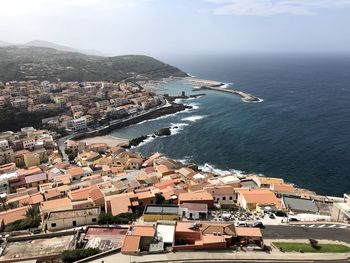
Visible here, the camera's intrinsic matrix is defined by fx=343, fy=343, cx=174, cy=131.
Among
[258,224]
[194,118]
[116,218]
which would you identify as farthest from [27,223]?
[194,118]

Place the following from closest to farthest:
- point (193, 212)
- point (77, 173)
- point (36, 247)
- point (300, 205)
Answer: point (36, 247)
point (193, 212)
point (300, 205)
point (77, 173)

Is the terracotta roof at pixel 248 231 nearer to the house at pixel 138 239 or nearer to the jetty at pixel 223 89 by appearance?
the house at pixel 138 239

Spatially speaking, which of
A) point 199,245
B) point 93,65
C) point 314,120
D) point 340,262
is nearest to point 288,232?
point 340,262

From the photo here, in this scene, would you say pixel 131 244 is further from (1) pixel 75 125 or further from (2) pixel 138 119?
(2) pixel 138 119

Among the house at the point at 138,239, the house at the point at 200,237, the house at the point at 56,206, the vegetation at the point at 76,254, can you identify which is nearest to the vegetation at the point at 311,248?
the house at the point at 200,237

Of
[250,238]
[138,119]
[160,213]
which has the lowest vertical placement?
[138,119]

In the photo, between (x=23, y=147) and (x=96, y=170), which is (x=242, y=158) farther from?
(x=23, y=147)

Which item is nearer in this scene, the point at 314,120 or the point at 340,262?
the point at 340,262
